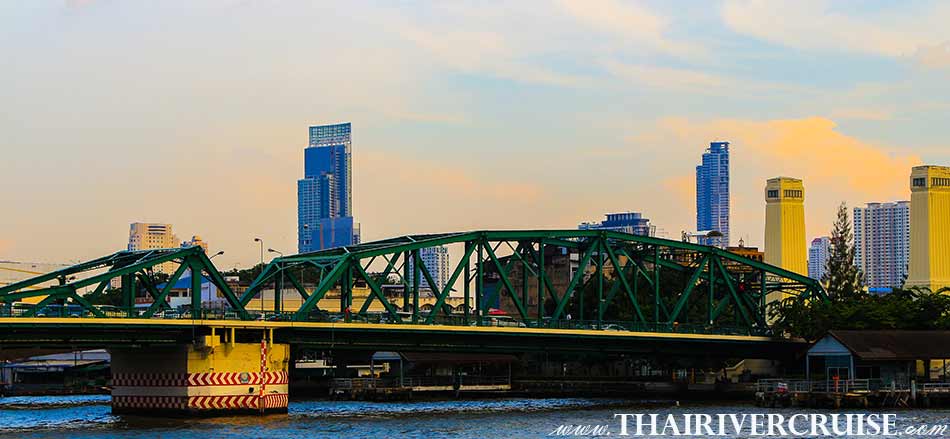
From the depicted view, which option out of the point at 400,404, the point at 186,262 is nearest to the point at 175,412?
the point at 186,262

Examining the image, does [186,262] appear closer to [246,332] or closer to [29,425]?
[246,332]

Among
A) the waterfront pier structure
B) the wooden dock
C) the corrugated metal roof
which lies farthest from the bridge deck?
the corrugated metal roof

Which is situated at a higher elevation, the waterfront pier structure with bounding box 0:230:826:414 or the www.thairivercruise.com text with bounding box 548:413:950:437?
the waterfront pier structure with bounding box 0:230:826:414

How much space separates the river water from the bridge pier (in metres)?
1.79

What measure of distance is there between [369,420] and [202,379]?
500 inches

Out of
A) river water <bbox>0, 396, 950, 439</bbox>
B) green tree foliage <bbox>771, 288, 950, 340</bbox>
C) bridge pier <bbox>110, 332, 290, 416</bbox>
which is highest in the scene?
green tree foliage <bbox>771, 288, 950, 340</bbox>

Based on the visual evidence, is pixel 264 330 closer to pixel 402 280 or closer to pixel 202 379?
pixel 202 379

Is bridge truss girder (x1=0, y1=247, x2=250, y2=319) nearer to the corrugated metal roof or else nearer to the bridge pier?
the bridge pier

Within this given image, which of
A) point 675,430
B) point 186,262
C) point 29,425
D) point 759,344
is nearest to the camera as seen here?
point 675,430

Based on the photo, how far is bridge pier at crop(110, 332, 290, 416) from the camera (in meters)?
116

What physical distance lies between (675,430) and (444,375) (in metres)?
75.7

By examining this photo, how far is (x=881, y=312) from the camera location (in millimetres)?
159875

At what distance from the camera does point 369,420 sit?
118125 millimetres

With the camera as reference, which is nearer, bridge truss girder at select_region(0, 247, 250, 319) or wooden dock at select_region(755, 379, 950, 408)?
bridge truss girder at select_region(0, 247, 250, 319)
